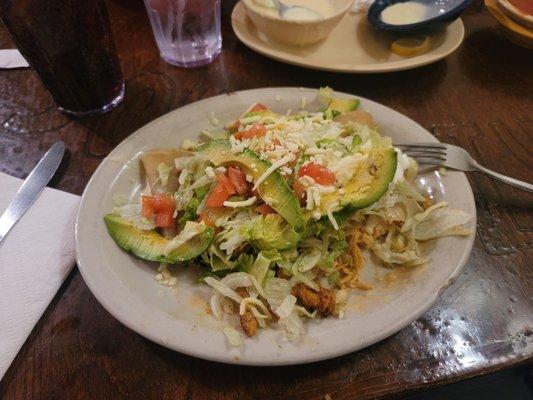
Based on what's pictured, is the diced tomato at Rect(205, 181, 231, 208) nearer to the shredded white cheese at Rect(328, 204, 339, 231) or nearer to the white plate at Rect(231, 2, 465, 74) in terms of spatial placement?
the shredded white cheese at Rect(328, 204, 339, 231)

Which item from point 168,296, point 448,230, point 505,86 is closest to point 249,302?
point 168,296

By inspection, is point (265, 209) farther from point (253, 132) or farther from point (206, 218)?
point (253, 132)

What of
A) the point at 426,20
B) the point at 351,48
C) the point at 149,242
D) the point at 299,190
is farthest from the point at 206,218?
the point at 426,20

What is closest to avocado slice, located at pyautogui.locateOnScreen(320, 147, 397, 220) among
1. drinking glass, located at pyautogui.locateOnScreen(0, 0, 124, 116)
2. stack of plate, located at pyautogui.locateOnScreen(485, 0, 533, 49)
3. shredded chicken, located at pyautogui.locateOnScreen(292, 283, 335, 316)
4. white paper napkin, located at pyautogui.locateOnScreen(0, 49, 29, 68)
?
shredded chicken, located at pyautogui.locateOnScreen(292, 283, 335, 316)

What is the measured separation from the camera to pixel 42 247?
4.43 feet

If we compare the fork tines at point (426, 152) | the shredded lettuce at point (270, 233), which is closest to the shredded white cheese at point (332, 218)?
the shredded lettuce at point (270, 233)

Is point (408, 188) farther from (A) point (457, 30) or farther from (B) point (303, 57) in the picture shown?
(A) point (457, 30)

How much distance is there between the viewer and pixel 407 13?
7.18ft

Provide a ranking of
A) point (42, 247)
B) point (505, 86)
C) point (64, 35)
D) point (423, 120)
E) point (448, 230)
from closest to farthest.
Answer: point (448, 230)
point (42, 247)
point (64, 35)
point (423, 120)
point (505, 86)

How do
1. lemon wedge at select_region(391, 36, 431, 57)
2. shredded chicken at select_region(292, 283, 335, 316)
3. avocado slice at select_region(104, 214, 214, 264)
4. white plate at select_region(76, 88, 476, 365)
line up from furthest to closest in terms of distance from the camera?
1. lemon wedge at select_region(391, 36, 431, 57)
2. avocado slice at select_region(104, 214, 214, 264)
3. shredded chicken at select_region(292, 283, 335, 316)
4. white plate at select_region(76, 88, 476, 365)

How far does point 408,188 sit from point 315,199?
366 millimetres

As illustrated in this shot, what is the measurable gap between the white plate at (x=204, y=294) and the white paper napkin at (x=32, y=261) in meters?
0.17

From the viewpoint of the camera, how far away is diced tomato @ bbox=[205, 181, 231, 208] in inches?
49.8

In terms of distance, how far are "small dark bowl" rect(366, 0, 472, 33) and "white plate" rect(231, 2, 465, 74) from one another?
0.08m
